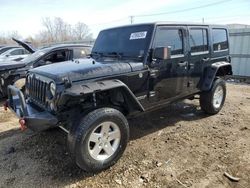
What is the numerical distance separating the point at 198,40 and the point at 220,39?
98 centimetres

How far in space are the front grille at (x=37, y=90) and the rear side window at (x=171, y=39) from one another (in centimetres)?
193

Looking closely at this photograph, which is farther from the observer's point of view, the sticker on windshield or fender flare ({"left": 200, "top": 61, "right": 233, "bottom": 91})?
fender flare ({"left": 200, "top": 61, "right": 233, "bottom": 91})

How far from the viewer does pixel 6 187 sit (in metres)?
3.41

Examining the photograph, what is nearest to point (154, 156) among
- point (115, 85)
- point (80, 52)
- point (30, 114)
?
point (115, 85)

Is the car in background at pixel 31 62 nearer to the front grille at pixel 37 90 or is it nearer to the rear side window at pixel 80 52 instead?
the rear side window at pixel 80 52

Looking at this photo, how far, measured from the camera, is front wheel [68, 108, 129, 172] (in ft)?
11.0

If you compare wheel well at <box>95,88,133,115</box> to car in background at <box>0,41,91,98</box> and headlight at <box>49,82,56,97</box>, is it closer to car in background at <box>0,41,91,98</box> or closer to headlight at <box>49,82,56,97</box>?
headlight at <box>49,82,56,97</box>

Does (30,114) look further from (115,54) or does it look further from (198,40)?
(198,40)

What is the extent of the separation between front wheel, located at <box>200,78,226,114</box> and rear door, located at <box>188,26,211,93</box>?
0.42m

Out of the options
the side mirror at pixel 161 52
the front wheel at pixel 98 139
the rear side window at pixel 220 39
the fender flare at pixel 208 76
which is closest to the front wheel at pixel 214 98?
the fender flare at pixel 208 76

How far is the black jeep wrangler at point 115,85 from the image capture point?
3.48m

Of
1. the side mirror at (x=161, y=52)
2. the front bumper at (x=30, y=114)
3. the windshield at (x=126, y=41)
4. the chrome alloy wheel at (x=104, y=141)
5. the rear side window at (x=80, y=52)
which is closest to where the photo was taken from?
the front bumper at (x=30, y=114)

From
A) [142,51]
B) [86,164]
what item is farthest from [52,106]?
[142,51]

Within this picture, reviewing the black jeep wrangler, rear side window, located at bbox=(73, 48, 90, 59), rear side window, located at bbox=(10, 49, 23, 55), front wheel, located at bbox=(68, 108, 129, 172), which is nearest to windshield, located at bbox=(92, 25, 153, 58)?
the black jeep wrangler
